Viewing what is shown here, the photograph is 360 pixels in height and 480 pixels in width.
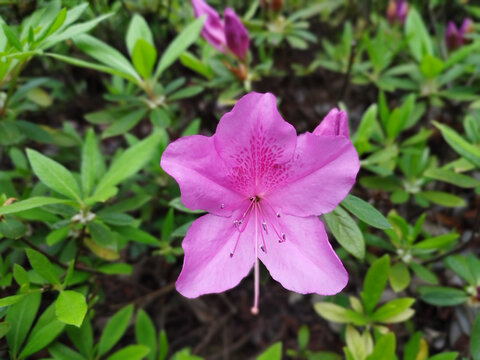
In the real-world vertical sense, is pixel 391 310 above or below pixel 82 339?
below

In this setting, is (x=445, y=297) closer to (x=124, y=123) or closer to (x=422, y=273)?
(x=422, y=273)

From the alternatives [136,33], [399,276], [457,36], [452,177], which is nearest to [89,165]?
[136,33]

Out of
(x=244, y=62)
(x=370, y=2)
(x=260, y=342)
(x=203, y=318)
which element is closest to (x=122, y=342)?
(x=203, y=318)

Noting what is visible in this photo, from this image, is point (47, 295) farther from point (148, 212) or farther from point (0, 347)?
point (148, 212)

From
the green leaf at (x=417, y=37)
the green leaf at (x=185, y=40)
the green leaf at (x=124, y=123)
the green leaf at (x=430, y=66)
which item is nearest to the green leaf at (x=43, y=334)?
the green leaf at (x=124, y=123)

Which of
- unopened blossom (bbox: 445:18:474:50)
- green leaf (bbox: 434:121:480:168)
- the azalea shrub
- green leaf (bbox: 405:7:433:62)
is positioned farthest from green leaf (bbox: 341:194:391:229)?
unopened blossom (bbox: 445:18:474:50)

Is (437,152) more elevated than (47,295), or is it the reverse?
(47,295)

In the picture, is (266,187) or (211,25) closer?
(266,187)
